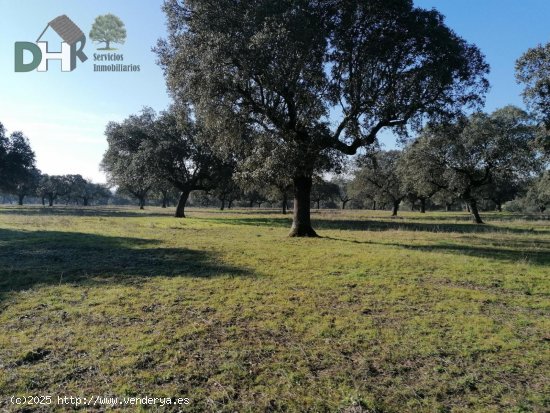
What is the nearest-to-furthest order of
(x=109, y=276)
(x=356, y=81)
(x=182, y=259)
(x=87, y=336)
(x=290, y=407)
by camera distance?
(x=290, y=407)
(x=87, y=336)
(x=109, y=276)
(x=182, y=259)
(x=356, y=81)

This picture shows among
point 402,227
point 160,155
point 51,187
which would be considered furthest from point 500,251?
point 51,187

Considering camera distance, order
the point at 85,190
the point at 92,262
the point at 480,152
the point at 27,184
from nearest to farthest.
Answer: the point at 92,262
the point at 480,152
the point at 27,184
the point at 85,190

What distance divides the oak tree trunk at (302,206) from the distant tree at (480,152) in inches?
670

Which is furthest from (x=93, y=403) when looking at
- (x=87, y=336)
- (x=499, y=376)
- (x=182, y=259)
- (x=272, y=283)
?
(x=182, y=259)

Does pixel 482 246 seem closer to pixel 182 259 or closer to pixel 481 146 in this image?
pixel 182 259

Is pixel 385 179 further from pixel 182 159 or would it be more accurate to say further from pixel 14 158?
pixel 14 158

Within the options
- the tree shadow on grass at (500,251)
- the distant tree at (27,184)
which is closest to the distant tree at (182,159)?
the tree shadow on grass at (500,251)

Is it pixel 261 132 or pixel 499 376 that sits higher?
pixel 261 132

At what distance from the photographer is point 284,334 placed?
6.23 meters

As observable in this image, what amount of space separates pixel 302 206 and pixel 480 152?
79.5 feet

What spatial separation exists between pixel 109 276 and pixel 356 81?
1474 cm

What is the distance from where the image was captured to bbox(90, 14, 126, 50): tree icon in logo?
2056cm

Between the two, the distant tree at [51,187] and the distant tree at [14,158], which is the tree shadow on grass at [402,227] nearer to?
the distant tree at [14,158]

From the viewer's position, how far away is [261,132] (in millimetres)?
19422
